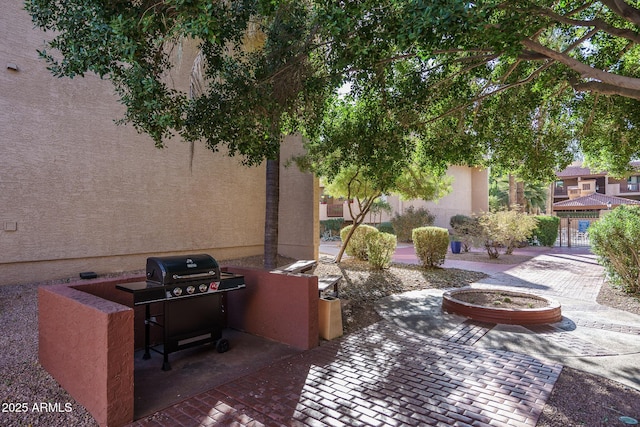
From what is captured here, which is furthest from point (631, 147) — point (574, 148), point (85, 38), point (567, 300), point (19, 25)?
point (19, 25)

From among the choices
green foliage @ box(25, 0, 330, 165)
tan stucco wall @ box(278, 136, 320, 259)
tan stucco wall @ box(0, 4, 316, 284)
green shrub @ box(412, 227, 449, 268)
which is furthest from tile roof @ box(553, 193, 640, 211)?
green foliage @ box(25, 0, 330, 165)

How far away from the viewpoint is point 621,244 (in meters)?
8.19

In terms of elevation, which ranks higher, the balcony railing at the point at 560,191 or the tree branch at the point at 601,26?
the balcony railing at the point at 560,191

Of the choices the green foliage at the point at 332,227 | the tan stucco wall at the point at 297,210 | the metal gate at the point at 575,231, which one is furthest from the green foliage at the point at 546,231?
the tan stucco wall at the point at 297,210

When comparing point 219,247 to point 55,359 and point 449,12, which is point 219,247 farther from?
point 449,12

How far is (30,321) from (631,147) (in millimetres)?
11741

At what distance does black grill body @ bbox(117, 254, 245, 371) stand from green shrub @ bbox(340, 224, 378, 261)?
8412 mm

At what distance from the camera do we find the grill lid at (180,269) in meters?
4.16

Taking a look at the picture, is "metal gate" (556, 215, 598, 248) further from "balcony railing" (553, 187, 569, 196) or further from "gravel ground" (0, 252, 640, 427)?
"balcony railing" (553, 187, 569, 196)

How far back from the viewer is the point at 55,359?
13.3 feet

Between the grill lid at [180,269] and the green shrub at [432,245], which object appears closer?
the grill lid at [180,269]

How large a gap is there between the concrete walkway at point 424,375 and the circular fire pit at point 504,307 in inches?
7.7

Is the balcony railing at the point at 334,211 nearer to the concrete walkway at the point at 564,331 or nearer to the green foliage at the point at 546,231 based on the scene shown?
the green foliage at the point at 546,231

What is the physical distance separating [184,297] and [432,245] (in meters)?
9.22
